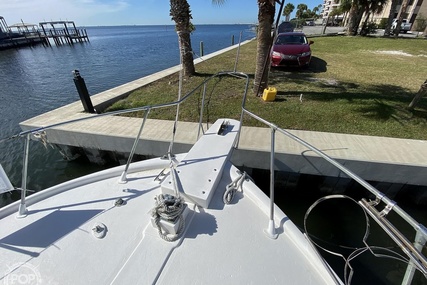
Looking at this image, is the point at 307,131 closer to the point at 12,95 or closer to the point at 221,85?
the point at 221,85

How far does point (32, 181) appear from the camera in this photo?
500 centimetres

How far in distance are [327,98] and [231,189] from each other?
5.51 m

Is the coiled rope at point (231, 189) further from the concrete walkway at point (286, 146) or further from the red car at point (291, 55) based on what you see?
the red car at point (291, 55)

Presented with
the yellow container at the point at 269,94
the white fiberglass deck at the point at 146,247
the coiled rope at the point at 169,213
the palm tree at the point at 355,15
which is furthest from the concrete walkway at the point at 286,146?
the palm tree at the point at 355,15

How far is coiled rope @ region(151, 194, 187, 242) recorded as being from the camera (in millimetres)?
1736

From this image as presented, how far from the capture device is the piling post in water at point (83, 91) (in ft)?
18.5

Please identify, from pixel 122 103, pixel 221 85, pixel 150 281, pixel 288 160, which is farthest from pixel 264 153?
pixel 122 103

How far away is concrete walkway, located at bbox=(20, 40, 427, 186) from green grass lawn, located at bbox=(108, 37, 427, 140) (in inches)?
20.2

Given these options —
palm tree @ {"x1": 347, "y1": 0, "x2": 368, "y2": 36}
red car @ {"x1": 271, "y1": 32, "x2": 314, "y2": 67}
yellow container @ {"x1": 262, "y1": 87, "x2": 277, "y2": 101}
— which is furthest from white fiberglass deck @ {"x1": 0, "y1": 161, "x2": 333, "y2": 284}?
palm tree @ {"x1": 347, "y1": 0, "x2": 368, "y2": 36}

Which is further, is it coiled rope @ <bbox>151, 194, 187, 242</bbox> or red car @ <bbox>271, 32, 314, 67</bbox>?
red car @ <bbox>271, 32, 314, 67</bbox>

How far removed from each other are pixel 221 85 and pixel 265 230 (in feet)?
21.0

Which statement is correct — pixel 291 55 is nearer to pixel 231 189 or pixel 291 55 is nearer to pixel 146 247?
pixel 231 189

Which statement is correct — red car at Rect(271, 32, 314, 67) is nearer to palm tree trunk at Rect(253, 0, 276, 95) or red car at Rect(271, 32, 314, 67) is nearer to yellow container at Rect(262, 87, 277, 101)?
palm tree trunk at Rect(253, 0, 276, 95)

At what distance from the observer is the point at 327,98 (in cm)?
639
